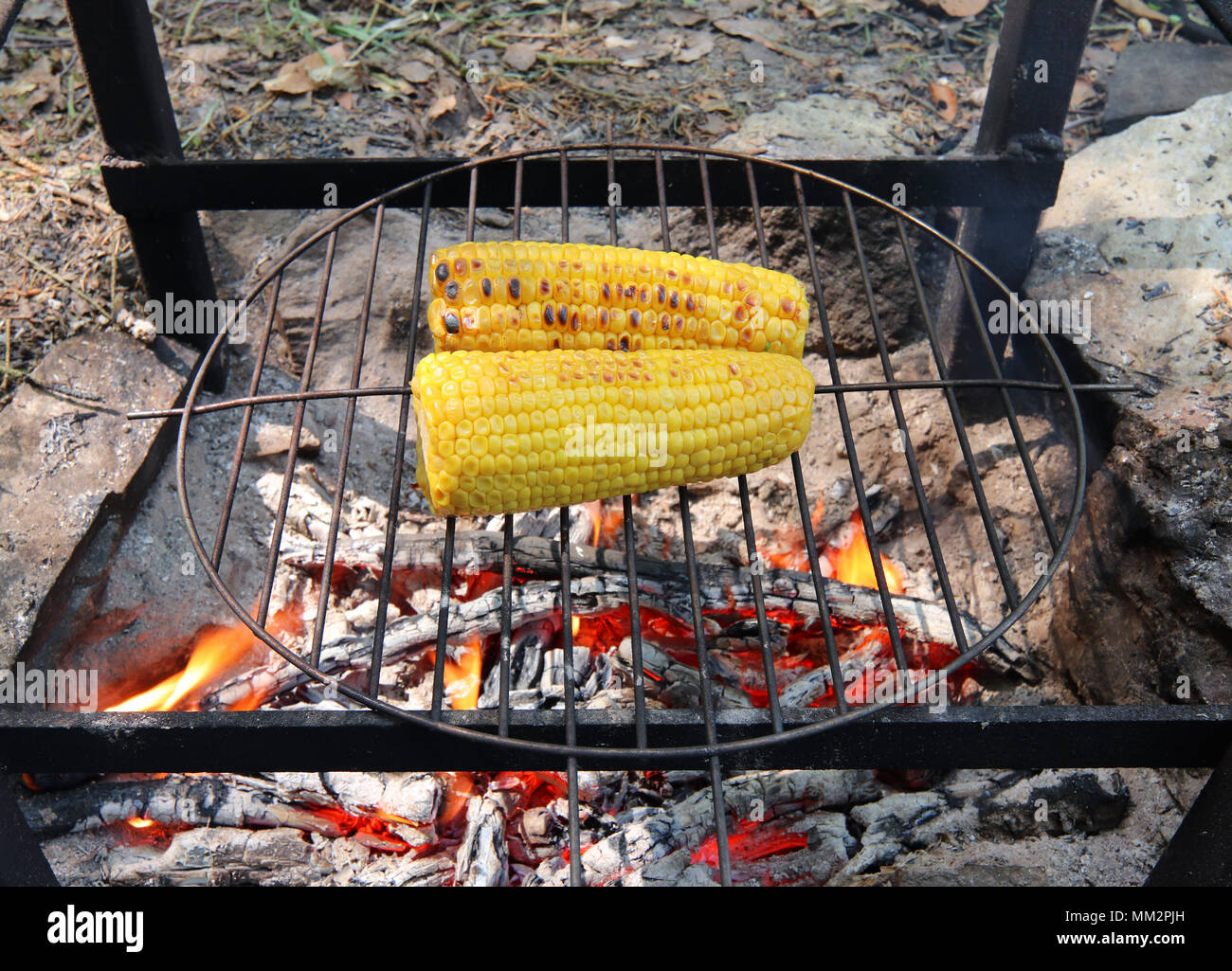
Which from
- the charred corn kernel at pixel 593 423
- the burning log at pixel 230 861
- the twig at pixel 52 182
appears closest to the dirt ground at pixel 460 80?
the twig at pixel 52 182

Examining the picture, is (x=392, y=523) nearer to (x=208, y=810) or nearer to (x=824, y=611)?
(x=824, y=611)

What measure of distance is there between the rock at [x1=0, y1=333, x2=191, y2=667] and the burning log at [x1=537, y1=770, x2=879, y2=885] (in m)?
1.86

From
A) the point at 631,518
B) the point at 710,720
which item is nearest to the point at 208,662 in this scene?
the point at 631,518

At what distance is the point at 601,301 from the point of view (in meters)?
2.52

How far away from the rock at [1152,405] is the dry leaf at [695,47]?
7.45ft

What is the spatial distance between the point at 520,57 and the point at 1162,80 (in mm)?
3522

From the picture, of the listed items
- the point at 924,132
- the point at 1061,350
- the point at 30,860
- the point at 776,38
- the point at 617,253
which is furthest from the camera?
the point at 776,38

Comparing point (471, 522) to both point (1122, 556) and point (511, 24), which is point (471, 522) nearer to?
point (1122, 556)

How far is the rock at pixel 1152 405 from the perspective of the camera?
8.89 feet

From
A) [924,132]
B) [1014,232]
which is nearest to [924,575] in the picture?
[1014,232]

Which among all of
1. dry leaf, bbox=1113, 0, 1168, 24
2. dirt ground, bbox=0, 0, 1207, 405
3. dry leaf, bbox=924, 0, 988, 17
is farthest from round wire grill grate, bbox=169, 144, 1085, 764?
dry leaf, bbox=1113, 0, 1168, 24

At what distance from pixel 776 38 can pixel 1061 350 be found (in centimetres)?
296

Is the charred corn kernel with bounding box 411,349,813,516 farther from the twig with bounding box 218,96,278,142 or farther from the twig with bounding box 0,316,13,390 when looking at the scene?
the twig with bounding box 218,96,278,142

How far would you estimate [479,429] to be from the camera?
7.05ft
